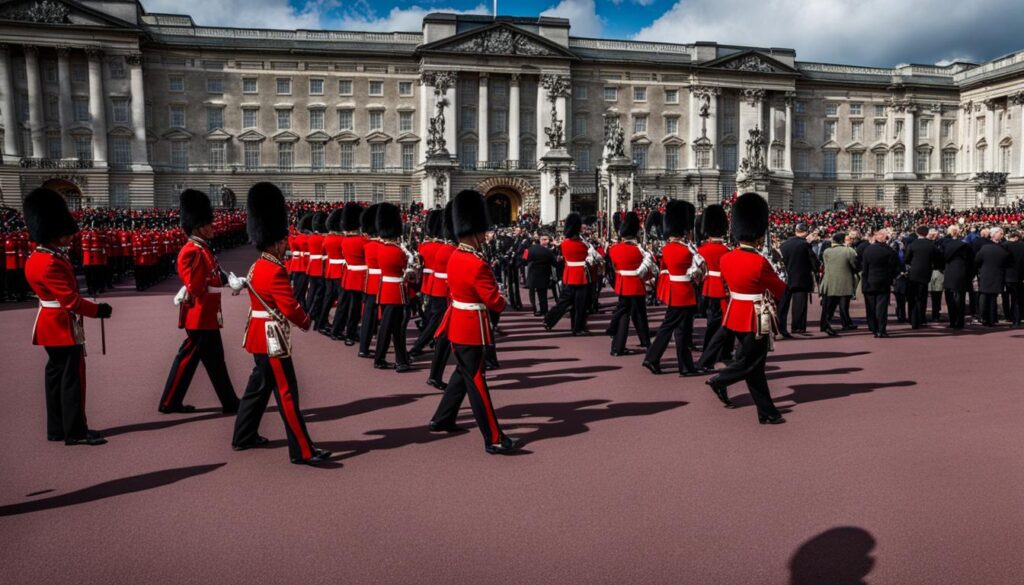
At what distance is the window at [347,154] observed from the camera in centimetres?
5016

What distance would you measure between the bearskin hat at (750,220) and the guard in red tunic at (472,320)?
2.53m

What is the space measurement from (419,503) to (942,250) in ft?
38.2

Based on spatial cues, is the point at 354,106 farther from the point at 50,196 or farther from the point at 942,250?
the point at 50,196

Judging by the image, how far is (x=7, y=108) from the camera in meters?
43.6

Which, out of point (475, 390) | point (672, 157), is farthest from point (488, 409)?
point (672, 157)

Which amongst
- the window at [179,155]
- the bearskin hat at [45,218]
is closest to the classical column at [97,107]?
the window at [179,155]

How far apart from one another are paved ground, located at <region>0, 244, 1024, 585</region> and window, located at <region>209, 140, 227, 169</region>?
42.4m

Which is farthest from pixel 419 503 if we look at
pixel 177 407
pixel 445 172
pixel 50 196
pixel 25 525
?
pixel 445 172

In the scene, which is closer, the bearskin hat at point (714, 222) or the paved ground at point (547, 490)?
the paved ground at point (547, 490)

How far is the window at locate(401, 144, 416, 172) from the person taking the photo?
50875mm

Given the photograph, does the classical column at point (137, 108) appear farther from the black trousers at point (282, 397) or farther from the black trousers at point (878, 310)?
the black trousers at point (282, 397)

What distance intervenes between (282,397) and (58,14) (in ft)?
157

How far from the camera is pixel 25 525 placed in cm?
477

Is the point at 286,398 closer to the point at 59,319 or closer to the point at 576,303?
the point at 59,319
